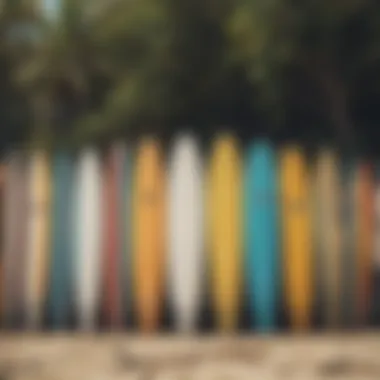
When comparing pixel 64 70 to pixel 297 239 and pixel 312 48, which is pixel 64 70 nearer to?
pixel 312 48

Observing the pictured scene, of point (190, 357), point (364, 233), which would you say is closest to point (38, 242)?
point (190, 357)

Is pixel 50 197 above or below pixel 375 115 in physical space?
below

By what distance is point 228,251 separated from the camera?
165 inches

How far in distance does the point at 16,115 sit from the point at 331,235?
11.3 ft

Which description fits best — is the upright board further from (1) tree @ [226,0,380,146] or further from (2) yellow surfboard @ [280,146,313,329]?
(1) tree @ [226,0,380,146]

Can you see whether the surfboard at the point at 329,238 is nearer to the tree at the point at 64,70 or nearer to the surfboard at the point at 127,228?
the surfboard at the point at 127,228

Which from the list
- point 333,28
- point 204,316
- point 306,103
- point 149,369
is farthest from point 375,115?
point 149,369

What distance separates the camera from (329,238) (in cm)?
421

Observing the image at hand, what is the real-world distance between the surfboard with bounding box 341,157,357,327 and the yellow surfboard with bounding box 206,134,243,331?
55 centimetres

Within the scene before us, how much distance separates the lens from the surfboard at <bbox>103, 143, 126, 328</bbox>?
427 centimetres

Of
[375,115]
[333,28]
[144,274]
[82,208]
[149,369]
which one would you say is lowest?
[149,369]

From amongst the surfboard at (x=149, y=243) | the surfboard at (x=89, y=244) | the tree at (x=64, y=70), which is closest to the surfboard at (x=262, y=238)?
the surfboard at (x=149, y=243)

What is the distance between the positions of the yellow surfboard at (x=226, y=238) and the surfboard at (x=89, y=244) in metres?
0.61

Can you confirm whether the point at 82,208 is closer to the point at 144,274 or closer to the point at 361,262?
the point at 144,274
